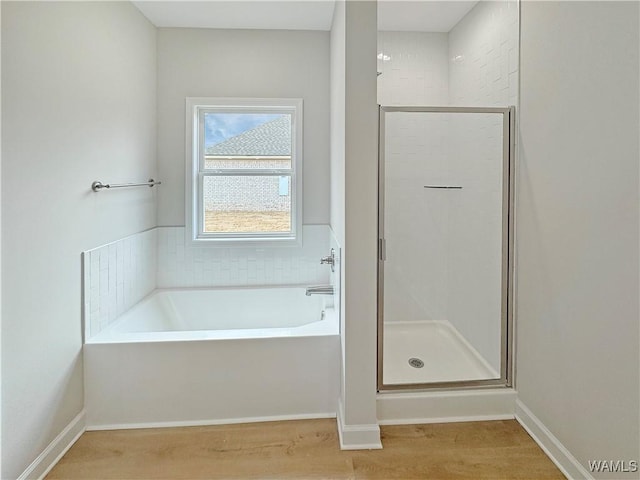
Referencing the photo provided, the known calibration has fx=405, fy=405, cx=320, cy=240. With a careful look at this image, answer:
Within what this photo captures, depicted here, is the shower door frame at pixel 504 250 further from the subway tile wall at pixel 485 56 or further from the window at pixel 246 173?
the window at pixel 246 173

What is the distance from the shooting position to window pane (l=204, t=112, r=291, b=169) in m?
3.25

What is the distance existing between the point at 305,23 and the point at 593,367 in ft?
9.26

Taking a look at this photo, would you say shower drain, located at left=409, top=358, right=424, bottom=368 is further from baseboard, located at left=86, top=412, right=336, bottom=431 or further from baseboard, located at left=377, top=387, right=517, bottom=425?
baseboard, located at left=86, top=412, right=336, bottom=431

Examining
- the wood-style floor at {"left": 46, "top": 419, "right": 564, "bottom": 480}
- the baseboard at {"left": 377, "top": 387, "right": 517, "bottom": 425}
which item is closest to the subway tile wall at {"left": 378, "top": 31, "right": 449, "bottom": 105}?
the baseboard at {"left": 377, "top": 387, "right": 517, "bottom": 425}

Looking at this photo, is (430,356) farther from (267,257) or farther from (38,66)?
(38,66)

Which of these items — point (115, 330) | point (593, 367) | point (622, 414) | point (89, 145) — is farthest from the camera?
point (115, 330)

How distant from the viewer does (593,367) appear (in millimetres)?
1656

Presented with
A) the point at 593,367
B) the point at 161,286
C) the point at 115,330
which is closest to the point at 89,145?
the point at 115,330

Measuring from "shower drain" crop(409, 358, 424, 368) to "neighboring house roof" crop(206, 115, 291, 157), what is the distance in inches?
74.9

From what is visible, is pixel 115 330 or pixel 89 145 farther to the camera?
pixel 115 330

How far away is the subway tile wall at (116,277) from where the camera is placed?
221cm

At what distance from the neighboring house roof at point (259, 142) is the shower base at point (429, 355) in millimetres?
1689

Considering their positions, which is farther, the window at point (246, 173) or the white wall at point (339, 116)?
the window at point (246, 173)

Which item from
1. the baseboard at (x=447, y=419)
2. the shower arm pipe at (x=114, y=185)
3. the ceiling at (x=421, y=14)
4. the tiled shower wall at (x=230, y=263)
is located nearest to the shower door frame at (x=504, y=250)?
the baseboard at (x=447, y=419)
